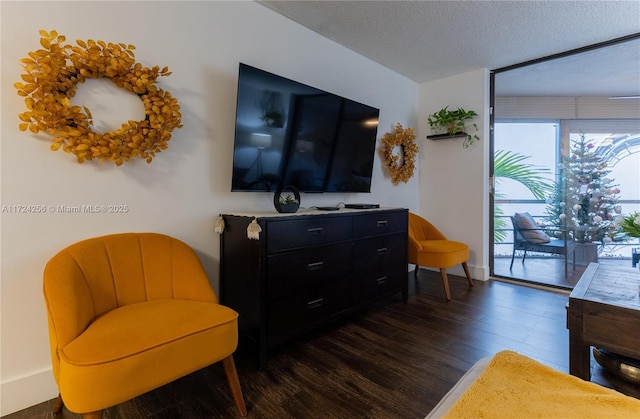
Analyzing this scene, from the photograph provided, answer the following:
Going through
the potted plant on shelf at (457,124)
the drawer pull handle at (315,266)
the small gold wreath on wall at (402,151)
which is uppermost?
the potted plant on shelf at (457,124)

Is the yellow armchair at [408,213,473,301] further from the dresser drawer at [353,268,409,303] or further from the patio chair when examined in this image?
the patio chair

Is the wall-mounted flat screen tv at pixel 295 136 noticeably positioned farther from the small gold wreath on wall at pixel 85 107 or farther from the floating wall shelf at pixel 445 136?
the floating wall shelf at pixel 445 136

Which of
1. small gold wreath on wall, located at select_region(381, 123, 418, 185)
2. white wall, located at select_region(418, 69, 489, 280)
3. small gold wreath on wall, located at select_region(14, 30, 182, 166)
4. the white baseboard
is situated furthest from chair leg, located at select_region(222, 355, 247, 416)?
white wall, located at select_region(418, 69, 489, 280)

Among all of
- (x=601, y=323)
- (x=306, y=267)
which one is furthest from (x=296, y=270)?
(x=601, y=323)

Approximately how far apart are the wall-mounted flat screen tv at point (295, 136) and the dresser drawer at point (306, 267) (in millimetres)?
571

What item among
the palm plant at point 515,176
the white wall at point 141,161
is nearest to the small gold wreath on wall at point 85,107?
the white wall at point 141,161

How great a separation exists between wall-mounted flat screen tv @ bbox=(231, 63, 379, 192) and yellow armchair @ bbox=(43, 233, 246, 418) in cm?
68

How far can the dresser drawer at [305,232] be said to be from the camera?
173 centimetres

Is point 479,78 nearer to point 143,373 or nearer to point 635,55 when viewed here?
point 635,55

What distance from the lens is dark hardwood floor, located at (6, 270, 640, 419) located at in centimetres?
141

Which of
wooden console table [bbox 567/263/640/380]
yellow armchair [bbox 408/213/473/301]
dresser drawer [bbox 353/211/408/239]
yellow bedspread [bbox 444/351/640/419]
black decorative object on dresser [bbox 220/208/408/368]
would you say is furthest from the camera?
yellow armchair [bbox 408/213/473/301]

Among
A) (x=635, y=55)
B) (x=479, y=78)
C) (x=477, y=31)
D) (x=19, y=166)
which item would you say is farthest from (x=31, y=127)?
(x=635, y=55)

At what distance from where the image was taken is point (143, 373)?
1092mm

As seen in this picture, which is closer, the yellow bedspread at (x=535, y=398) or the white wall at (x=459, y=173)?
the yellow bedspread at (x=535, y=398)
